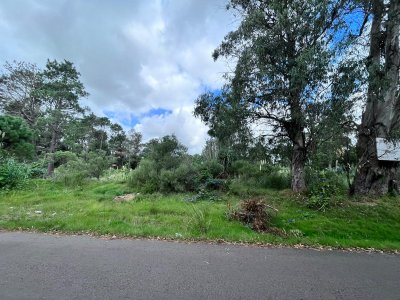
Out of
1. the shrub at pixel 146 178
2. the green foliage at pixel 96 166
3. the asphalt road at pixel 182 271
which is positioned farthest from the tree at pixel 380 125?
the green foliage at pixel 96 166

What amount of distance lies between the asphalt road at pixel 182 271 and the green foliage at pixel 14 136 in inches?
440

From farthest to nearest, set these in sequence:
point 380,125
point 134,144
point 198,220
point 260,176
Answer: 1. point 134,144
2. point 260,176
3. point 380,125
4. point 198,220

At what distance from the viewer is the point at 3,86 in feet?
82.1

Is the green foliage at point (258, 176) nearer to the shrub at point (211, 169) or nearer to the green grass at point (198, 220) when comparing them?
the shrub at point (211, 169)

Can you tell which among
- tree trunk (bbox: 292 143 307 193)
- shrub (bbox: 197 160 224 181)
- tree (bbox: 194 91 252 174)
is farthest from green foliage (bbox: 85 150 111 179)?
tree trunk (bbox: 292 143 307 193)

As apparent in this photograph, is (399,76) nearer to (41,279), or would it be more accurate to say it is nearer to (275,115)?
(275,115)

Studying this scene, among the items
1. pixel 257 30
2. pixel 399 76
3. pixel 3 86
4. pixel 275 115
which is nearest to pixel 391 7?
pixel 399 76

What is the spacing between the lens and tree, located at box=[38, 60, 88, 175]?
22.7 metres

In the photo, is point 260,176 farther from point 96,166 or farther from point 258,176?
point 96,166

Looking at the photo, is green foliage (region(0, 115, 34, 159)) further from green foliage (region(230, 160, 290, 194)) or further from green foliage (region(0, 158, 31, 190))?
green foliage (region(230, 160, 290, 194))

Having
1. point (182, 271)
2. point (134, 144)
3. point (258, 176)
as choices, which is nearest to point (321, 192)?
point (258, 176)

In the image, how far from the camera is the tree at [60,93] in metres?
22.7

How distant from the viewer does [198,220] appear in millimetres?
6844

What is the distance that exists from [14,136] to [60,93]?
9.04m
